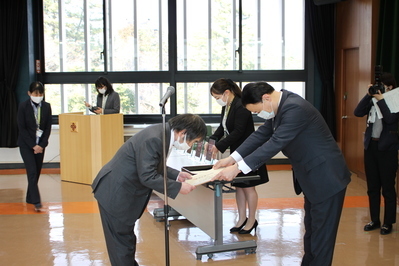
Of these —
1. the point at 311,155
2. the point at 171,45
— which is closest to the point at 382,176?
the point at 311,155

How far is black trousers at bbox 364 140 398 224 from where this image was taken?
4895mm

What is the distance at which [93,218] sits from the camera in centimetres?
569

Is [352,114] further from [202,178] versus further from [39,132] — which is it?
[202,178]

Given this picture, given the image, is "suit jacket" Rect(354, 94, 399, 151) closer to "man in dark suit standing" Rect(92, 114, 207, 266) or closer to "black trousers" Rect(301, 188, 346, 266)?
"black trousers" Rect(301, 188, 346, 266)

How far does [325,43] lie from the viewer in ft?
28.2

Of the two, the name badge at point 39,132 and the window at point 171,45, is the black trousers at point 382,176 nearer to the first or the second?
the name badge at point 39,132

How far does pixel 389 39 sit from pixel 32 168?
4777mm

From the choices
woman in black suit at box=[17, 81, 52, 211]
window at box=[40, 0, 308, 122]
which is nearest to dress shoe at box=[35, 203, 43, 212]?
woman in black suit at box=[17, 81, 52, 211]

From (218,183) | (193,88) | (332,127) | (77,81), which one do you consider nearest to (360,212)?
(218,183)

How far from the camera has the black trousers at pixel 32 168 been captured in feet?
19.4

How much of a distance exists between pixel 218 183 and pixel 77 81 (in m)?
5.44

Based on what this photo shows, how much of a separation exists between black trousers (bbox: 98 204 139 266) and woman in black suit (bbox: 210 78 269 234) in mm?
1782

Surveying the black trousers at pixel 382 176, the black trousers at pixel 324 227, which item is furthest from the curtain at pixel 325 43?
the black trousers at pixel 324 227

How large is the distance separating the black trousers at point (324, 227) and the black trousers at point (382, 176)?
1.87m
